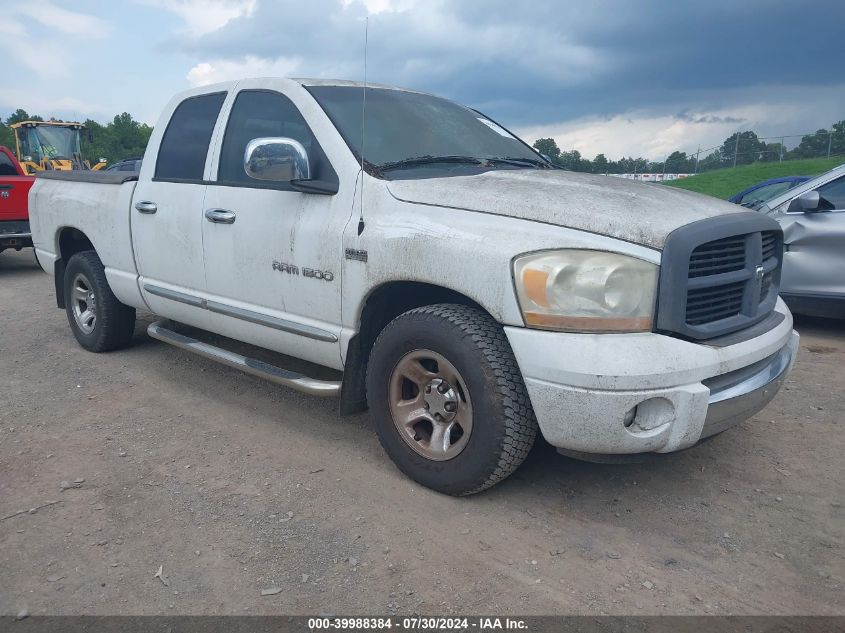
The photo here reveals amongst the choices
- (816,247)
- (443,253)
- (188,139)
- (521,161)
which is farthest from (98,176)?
(816,247)

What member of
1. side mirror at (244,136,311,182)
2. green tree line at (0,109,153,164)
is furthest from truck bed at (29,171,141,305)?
green tree line at (0,109,153,164)

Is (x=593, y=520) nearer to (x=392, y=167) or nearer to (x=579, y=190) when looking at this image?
(x=579, y=190)

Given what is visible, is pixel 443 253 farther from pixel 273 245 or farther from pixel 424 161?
pixel 273 245

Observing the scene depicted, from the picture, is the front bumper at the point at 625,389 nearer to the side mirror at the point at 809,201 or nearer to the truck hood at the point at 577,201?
the truck hood at the point at 577,201

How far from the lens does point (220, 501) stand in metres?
3.19

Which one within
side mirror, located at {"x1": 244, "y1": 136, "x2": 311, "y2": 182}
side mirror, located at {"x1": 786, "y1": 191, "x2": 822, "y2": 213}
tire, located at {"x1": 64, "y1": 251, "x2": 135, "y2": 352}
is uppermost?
side mirror, located at {"x1": 244, "y1": 136, "x2": 311, "y2": 182}

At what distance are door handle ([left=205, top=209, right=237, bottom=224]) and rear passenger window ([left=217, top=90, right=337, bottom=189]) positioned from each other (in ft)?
0.60

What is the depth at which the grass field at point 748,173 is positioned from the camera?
24.3 metres

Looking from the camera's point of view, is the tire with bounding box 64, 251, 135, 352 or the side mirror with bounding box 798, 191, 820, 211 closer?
the tire with bounding box 64, 251, 135, 352

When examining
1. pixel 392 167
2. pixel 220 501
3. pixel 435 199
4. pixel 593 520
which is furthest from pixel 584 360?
pixel 220 501

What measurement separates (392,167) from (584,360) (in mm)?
1471

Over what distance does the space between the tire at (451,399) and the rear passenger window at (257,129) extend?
1126mm

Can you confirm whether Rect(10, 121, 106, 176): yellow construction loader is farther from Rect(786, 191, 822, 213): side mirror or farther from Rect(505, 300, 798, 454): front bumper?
Rect(505, 300, 798, 454): front bumper

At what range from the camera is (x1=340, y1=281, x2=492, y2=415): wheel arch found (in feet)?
11.1
